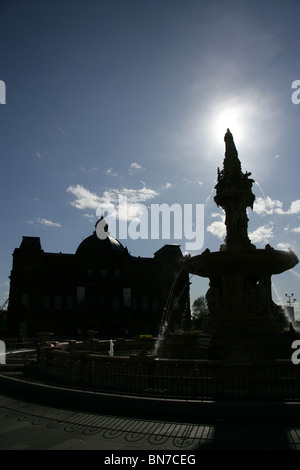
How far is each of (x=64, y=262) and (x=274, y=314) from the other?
153ft

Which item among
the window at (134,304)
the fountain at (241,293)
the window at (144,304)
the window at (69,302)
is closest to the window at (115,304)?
the window at (134,304)

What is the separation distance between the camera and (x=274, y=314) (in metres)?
14.1

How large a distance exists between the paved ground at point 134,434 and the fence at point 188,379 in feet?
3.27

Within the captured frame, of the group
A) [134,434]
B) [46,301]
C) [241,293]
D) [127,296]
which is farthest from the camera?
[127,296]

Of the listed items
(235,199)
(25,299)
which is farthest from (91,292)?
(235,199)

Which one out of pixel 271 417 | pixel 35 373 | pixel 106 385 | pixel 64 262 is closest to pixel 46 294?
pixel 64 262

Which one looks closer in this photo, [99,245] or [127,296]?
[127,296]

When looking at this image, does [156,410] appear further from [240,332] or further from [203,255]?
[203,255]

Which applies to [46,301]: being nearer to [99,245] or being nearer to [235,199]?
[99,245]

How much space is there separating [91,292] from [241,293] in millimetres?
44134

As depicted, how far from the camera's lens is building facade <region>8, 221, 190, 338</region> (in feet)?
172

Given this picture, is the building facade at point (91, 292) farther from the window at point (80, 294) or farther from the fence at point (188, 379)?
the fence at point (188, 379)

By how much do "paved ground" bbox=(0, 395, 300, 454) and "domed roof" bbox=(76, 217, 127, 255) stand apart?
49112mm

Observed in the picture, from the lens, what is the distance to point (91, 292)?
54719 mm
